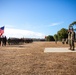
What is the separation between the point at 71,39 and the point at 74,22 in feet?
146

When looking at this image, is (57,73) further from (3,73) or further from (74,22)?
(74,22)

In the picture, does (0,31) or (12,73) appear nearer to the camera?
(12,73)

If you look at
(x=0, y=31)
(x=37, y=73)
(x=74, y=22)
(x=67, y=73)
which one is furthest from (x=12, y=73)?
(x=74, y=22)

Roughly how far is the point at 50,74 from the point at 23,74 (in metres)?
0.94

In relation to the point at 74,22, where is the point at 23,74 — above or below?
below

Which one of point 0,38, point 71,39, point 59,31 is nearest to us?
point 71,39

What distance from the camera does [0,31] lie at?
1302 inches

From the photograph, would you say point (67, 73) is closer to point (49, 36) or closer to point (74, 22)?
point (74, 22)

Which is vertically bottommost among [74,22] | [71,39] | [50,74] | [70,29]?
[50,74]

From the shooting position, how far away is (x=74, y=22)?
59.0m

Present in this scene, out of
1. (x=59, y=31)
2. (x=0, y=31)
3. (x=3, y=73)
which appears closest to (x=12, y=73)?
(x=3, y=73)

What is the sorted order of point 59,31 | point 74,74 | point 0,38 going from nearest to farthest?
point 74,74
point 0,38
point 59,31

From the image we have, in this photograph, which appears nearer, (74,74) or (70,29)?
(74,74)

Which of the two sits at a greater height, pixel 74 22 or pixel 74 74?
pixel 74 22
